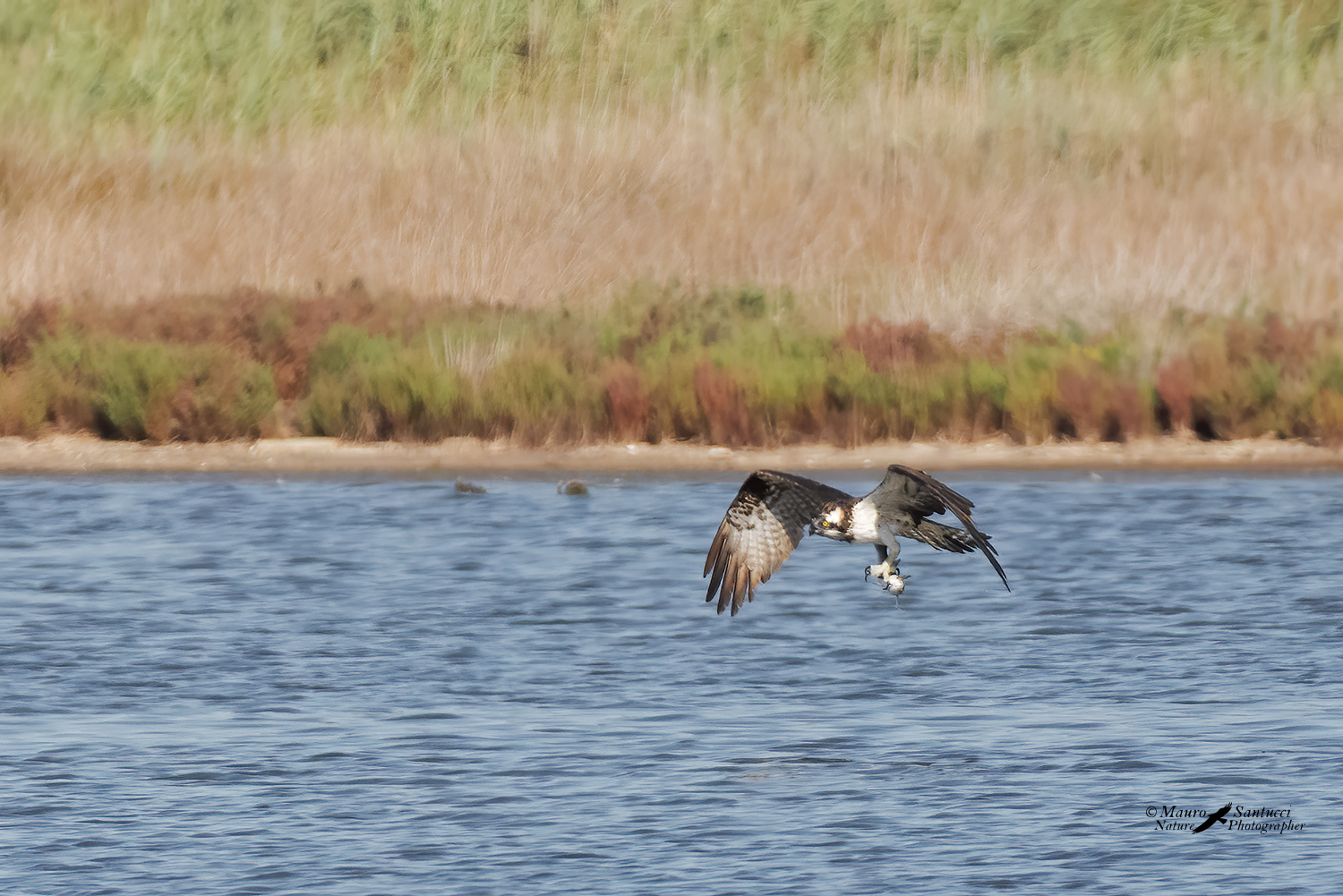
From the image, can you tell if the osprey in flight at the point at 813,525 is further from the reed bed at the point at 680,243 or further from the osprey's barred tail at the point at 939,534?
the reed bed at the point at 680,243

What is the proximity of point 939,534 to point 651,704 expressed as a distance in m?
2.34

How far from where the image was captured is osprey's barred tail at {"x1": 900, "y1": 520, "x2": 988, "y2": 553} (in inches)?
365

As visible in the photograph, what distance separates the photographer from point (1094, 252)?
20938mm

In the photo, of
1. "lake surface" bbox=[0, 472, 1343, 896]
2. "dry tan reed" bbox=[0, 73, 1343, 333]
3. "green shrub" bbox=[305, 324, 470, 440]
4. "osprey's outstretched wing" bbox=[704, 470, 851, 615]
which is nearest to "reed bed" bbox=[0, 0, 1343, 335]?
"dry tan reed" bbox=[0, 73, 1343, 333]

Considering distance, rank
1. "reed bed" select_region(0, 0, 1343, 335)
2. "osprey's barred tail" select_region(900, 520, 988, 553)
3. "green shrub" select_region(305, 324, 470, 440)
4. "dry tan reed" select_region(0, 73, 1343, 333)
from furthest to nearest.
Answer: "reed bed" select_region(0, 0, 1343, 335) → "dry tan reed" select_region(0, 73, 1343, 333) → "green shrub" select_region(305, 324, 470, 440) → "osprey's barred tail" select_region(900, 520, 988, 553)

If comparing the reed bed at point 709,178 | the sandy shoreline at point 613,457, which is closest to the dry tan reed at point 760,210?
the reed bed at point 709,178

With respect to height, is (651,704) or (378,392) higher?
(378,392)

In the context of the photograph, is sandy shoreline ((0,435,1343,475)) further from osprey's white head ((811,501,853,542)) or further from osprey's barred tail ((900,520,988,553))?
osprey's white head ((811,501,853,542))

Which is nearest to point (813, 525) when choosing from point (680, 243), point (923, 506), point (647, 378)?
point (923, 506)

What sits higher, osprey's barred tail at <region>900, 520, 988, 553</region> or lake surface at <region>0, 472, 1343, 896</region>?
osprey's barred tail at <region>900, 520, 988, 553</region>

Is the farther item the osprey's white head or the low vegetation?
the low vegetation

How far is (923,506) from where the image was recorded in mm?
9164

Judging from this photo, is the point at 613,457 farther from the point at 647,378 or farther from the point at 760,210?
the point at 760,210

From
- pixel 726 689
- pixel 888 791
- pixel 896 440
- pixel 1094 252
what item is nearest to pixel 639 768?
pixel 888 791
